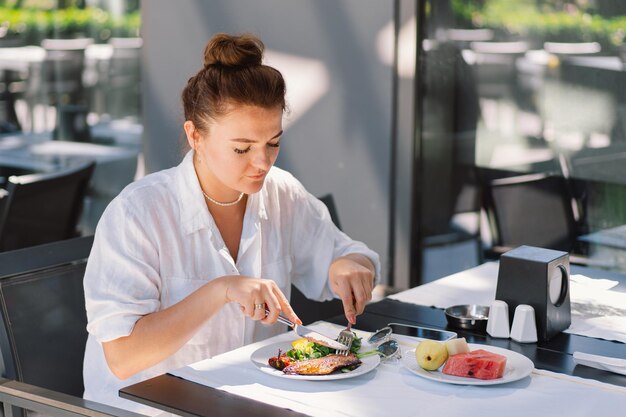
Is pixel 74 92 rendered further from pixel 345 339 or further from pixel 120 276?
pixel 345 339

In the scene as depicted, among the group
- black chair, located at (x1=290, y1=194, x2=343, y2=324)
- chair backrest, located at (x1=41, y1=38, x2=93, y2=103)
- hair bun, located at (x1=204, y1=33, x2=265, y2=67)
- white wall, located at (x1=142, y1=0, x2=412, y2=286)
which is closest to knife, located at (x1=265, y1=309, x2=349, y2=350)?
hair bun, located at (x1=204, y1=33, x2=265, y2=67)

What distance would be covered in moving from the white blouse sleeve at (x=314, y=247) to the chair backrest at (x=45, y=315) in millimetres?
513

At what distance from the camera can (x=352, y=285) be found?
214cm

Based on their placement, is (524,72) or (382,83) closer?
(524,72)

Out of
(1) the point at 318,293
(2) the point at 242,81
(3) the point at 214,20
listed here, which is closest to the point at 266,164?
(2) the point at 242,81

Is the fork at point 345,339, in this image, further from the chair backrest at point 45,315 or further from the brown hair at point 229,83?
the chair backrest at point 45,315

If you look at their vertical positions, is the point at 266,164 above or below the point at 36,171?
above

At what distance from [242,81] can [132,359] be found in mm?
635

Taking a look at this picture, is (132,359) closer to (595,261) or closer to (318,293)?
(318,293)

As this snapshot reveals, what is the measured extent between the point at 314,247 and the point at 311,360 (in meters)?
0.63

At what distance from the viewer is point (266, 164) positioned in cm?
203

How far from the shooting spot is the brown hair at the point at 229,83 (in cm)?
205

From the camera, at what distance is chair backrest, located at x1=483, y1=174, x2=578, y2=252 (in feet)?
11.5

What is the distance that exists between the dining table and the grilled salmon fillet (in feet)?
0.05
